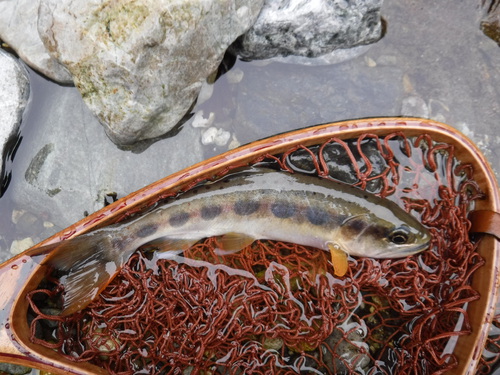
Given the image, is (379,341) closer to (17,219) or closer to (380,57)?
(380,57)

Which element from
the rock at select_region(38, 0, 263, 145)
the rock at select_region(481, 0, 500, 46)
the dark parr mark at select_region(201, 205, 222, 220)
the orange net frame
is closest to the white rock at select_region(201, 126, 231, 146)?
the rock at select_region(38, 0, 263, 145)

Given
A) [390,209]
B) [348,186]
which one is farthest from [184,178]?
[390,209]

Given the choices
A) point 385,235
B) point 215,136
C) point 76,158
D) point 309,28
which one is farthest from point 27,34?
point 385,235

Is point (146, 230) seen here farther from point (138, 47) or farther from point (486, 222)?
point (486, 222)

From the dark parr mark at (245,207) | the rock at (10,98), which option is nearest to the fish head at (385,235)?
the dark parr mark at (245,207)

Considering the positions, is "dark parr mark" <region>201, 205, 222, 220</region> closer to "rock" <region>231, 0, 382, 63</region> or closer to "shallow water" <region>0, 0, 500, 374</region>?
"shallow water" <region>0, 0, 500, 374</region>

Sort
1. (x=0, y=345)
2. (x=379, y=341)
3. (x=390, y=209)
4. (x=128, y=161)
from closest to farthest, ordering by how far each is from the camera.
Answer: (x=0, y=345), (x=390, y=209), (x=379, y=341), (x=128, y=161)
